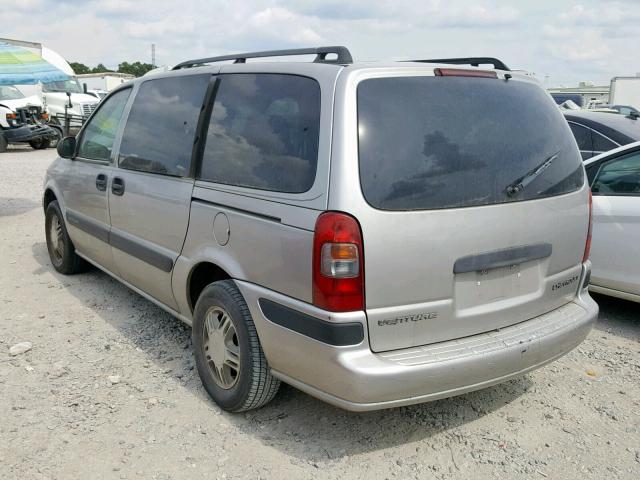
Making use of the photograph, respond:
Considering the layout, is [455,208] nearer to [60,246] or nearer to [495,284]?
[495,284]

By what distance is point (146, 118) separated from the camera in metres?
4.16

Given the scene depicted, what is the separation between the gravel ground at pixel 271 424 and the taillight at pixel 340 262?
856mm

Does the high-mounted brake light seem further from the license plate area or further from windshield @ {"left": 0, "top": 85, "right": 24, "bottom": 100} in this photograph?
windshield @ {"left": 0, "top": 85, "right": 24, "bottom": 100}

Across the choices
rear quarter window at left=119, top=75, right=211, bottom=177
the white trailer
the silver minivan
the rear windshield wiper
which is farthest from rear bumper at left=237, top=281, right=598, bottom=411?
the white trailer

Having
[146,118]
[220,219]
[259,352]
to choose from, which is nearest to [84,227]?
[146,118]

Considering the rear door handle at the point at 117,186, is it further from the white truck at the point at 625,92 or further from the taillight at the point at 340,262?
the white truck at the point at 625,92

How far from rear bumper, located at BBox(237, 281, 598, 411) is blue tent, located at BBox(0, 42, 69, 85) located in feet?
17.2

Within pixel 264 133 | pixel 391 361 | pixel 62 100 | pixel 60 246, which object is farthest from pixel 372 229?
pixel 62 100

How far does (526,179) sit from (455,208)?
0.51 m

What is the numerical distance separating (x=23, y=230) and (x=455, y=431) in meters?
6.48

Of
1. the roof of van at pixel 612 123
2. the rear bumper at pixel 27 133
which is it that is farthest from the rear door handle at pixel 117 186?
the rear bumper at pixel 27 133

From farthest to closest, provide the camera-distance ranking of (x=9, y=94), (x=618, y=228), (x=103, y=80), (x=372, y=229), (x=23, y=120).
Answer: (x=103, y=80)
(x=9, y=94)
(x=23, y=120)
(x=618, y=228)
(x=372, y=229)

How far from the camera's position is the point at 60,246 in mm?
5758

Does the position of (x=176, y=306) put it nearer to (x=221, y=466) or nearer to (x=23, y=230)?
(x=221, y=466)
